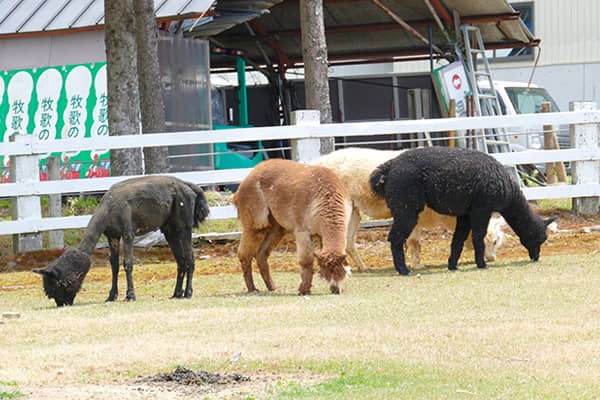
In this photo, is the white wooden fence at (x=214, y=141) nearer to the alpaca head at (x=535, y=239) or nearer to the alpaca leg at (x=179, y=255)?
the alpaca head at (x=535, y=239)

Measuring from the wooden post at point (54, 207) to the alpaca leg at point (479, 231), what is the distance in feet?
18.4

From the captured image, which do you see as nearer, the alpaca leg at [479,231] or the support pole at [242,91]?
the alpaca leg at [479,231]

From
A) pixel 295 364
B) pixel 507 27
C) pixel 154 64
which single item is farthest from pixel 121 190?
pixel 507 27

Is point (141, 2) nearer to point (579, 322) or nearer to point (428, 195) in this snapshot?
point (428, 195)

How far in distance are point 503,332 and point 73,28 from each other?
43.0 feet

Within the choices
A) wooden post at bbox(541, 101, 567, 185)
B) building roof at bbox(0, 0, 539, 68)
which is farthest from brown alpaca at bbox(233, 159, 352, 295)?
building roof at bbox(0, 0, 539, 68)

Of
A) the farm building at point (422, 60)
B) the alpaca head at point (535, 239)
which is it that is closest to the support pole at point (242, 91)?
the farm building at point (422, 60)

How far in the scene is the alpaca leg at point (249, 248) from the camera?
1163cm

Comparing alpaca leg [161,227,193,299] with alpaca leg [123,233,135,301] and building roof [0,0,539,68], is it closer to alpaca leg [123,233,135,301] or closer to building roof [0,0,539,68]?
alpaca leg [123,233,135,301]

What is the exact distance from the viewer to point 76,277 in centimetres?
1095

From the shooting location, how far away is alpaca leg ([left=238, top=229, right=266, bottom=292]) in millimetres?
11633

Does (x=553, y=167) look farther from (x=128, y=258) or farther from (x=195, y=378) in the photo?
(x=195, y=378)

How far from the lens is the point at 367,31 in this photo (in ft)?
78.9

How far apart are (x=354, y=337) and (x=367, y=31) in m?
16.2
